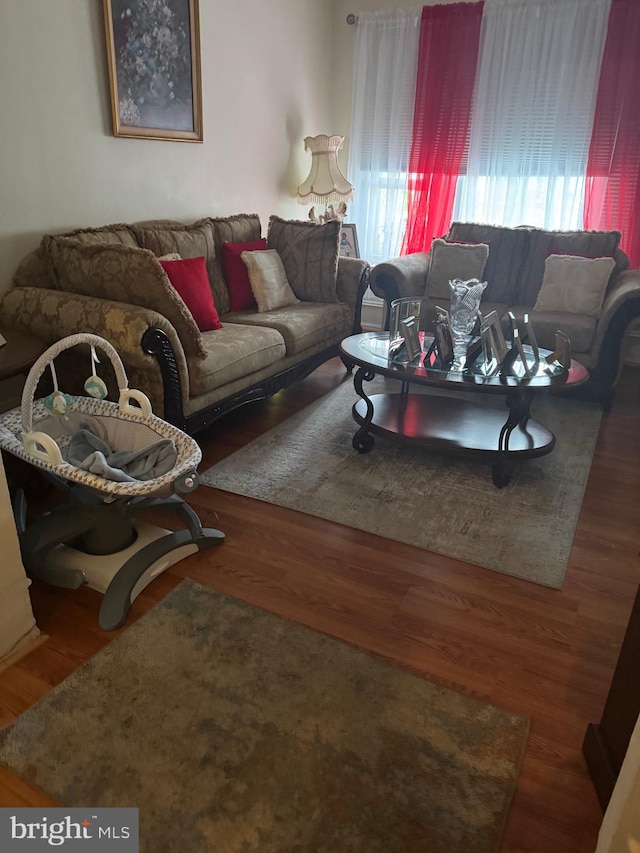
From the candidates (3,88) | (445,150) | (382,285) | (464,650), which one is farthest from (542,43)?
(464,650)

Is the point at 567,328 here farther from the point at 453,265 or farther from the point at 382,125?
the point at 382,125

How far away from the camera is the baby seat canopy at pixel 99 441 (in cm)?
178

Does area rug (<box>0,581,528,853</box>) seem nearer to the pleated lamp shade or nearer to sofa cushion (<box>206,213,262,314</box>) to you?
sofa cushion (<box>206,213,262,314</box>)

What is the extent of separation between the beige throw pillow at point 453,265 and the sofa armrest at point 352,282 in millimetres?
549

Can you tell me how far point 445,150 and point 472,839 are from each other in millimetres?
4768

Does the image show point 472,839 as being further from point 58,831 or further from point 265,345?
point 265,345

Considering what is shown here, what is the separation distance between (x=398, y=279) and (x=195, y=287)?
5.09 ft

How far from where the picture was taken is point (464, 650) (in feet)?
5.85

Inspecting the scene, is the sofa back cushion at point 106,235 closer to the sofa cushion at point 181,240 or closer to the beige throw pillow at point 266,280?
the sofa cushion at point 181,240

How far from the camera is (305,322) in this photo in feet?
11.8

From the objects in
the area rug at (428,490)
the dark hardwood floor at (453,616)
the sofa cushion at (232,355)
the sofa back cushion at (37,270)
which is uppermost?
the sofa back cushion at (37,270)

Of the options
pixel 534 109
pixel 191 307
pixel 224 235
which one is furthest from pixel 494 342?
pixel 534 109

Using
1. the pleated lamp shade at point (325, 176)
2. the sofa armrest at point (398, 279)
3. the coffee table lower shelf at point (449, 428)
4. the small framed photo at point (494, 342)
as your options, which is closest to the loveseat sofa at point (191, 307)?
the sofa armrest at point (398, 279)

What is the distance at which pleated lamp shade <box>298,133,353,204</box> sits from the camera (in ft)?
15.4
